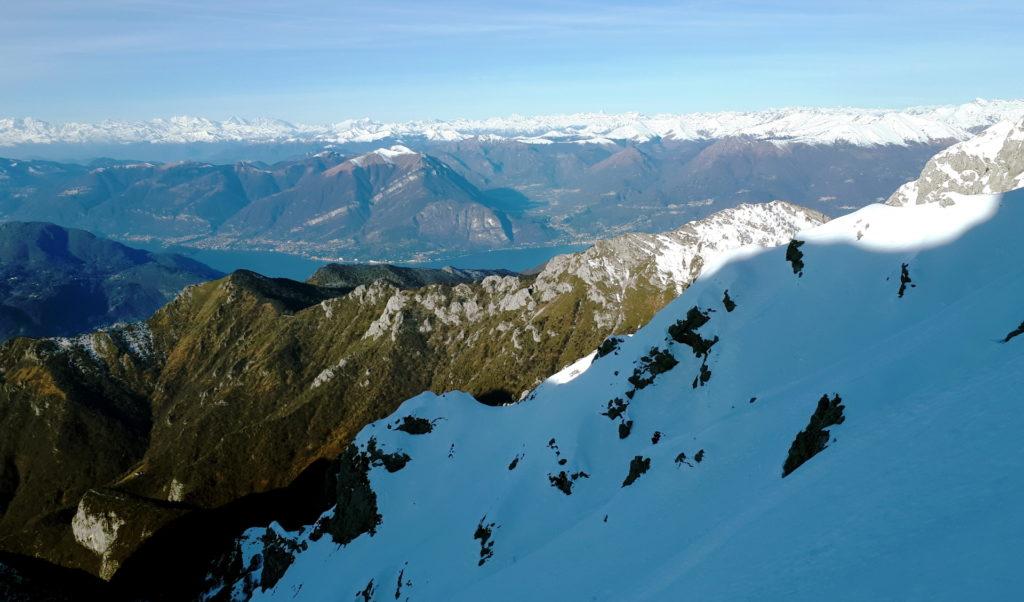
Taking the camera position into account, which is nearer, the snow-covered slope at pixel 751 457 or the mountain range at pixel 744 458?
the snow-covered slope at pixel 751 457

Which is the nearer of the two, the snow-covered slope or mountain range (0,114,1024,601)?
the snow-covered slope

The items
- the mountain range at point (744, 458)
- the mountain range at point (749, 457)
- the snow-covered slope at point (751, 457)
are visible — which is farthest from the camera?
the mountain range at point (744, 458)

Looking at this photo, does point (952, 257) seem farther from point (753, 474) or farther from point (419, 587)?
point (419, 587)

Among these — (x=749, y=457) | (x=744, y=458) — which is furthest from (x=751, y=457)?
(x=744, y=458)

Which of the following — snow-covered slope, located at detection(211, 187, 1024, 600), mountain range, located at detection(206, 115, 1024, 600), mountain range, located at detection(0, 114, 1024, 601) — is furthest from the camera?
mountain range, located at detection(0, 114, 1024, 601)

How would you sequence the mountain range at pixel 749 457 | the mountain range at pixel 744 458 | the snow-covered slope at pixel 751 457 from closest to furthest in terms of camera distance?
the snow-covered slope at pixel 751 457, the mountain range at pixel 749 457, the mountain range at pixel 744 458

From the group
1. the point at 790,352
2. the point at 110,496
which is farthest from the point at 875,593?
the point at 110,496

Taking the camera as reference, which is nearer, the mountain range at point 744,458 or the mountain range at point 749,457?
the mountain range at point 749,457

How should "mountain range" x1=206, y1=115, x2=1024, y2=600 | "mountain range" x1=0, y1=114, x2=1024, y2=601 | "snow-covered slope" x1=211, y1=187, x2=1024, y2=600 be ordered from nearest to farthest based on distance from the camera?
"snow-covered slope" x1=211, y1=187, x2=1024, y2=600 < "mountain range" x1=206, y1=115, x2=1024, y2=600 < "mountain range" x1=0, y1=114, x2=1024, y2=601

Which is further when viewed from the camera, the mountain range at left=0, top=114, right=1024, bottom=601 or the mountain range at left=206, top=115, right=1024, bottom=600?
the mountain range at left=0, top=114, right=1024, bottom=601
